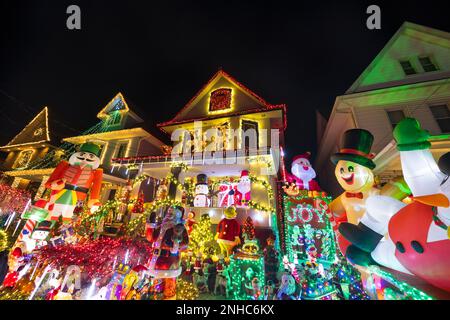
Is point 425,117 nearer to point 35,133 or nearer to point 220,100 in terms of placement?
point 220,100

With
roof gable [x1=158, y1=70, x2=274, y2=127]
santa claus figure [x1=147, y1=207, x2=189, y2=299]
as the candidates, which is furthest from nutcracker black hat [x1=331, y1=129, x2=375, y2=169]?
roof gable [x1=158, y1=70, x2=274, y2=127]

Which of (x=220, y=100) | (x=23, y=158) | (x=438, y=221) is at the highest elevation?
(x=220, y=100)

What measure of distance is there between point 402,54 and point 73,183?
15373mm

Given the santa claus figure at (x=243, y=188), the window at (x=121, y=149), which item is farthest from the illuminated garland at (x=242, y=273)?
the window at (x=121, y=149)

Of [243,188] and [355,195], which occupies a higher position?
[243,188]

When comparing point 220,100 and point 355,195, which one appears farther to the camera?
point 220,100

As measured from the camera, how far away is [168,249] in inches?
160

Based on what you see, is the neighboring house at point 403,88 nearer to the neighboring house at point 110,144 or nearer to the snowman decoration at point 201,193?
the snowman decoration at point 201,193

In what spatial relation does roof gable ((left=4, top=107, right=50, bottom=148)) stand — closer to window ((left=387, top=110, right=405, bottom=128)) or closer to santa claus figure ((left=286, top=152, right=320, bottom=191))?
santa claus figure ((left=286, top=152, right=320, bottom=191))

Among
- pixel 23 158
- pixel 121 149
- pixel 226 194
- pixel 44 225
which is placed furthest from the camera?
pixel 23 158

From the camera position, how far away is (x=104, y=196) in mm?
13617

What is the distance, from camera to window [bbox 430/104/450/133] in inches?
314

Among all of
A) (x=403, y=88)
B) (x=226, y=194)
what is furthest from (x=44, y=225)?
(x=403, y=88)
